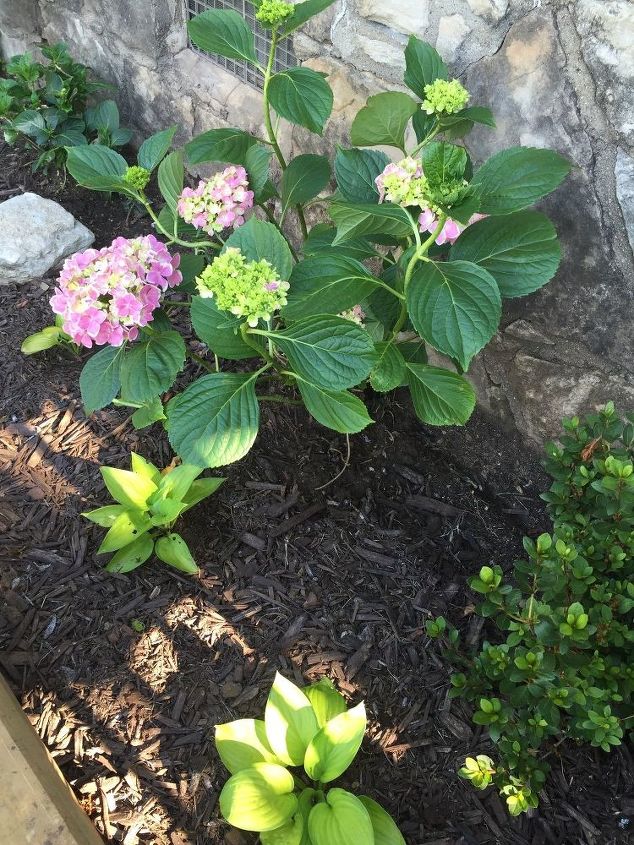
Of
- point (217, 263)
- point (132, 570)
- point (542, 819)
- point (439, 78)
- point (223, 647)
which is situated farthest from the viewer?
point (132, 570)

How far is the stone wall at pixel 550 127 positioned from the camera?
1.54 meters

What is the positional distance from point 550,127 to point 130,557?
1503 mm

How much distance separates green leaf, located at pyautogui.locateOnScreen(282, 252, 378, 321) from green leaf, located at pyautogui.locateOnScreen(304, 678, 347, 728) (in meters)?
0.86

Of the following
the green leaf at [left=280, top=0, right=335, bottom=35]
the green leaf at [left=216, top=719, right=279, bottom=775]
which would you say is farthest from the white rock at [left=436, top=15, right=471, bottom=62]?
the green leaf at [left=216, top=719, right=279, bottom=775]

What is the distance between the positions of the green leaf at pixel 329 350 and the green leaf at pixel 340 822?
83cm

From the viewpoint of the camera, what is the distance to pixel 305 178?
1965mm

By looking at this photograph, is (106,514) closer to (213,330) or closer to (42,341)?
(213,330)

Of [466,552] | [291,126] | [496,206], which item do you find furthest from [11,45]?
[466,552]

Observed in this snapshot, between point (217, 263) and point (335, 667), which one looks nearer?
point (217, 263)

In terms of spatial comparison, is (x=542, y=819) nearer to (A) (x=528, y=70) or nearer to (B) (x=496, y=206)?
(B) (x=496, y=206)

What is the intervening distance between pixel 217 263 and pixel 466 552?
1086 millimetres

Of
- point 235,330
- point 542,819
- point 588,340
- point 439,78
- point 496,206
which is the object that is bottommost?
point 542,819

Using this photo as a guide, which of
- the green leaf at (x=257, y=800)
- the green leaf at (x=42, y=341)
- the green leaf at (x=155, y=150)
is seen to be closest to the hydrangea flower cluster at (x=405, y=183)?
the green leaf at (x=155, y=150)

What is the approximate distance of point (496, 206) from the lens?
4.82 ft
